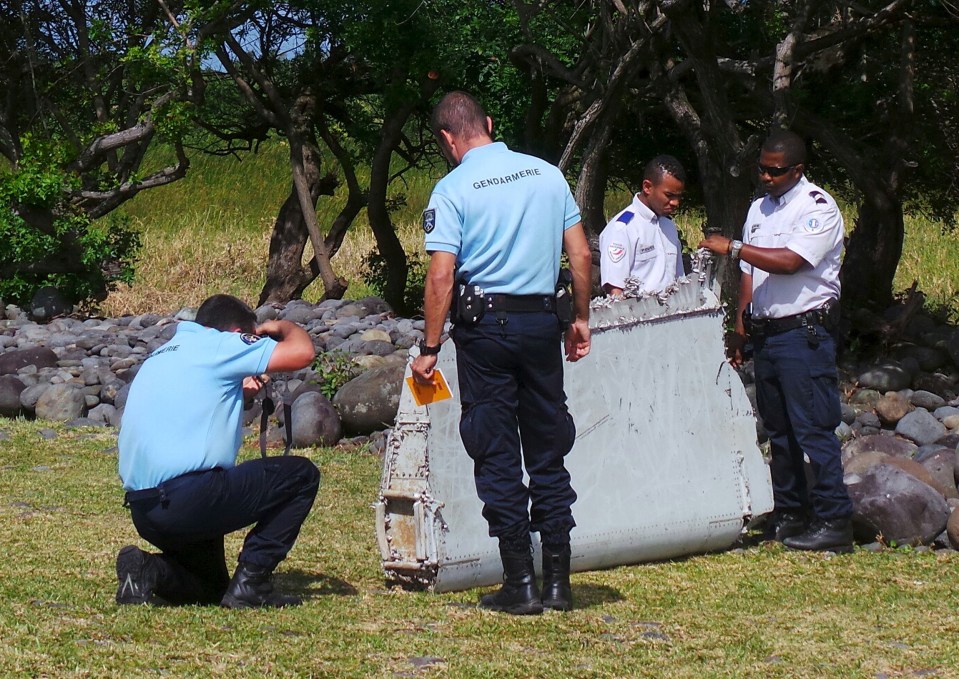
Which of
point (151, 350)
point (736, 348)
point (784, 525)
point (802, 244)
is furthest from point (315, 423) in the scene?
point (802, 244)

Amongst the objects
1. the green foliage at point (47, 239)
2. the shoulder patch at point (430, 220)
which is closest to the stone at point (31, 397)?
the green foliage at point (47, 239)

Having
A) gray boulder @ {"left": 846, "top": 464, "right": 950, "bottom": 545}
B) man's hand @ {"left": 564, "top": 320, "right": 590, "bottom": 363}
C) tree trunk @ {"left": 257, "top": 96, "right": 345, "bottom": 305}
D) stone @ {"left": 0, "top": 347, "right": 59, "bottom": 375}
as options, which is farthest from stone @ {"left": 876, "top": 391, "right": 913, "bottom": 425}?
tree trunk @ {"left": 257, "top": 96, "right": 345, "bottom": 305}

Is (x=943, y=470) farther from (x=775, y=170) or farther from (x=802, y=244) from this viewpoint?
(x=775, y=170)

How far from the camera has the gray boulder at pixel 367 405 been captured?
9.80 metres

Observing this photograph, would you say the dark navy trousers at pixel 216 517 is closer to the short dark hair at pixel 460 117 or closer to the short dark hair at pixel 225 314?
the short dark hair at pixel 225 314

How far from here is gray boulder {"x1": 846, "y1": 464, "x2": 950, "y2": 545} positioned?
252 inches

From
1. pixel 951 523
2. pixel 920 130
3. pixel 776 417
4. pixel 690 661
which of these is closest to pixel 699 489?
pixel 776 417

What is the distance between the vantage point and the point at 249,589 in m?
5.11

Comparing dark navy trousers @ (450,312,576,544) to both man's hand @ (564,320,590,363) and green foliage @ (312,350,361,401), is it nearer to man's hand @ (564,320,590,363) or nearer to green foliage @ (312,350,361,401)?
man's hand @ (564,320,590,363)

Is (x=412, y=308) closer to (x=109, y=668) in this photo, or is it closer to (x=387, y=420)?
(x=387, y=420)

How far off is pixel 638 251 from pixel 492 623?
2278 mm

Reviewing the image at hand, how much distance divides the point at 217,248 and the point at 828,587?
701 inches

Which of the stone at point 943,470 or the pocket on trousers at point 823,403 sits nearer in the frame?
the pocket on trousers at point 823,403

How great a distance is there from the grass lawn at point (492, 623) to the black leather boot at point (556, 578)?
9 centimetres
